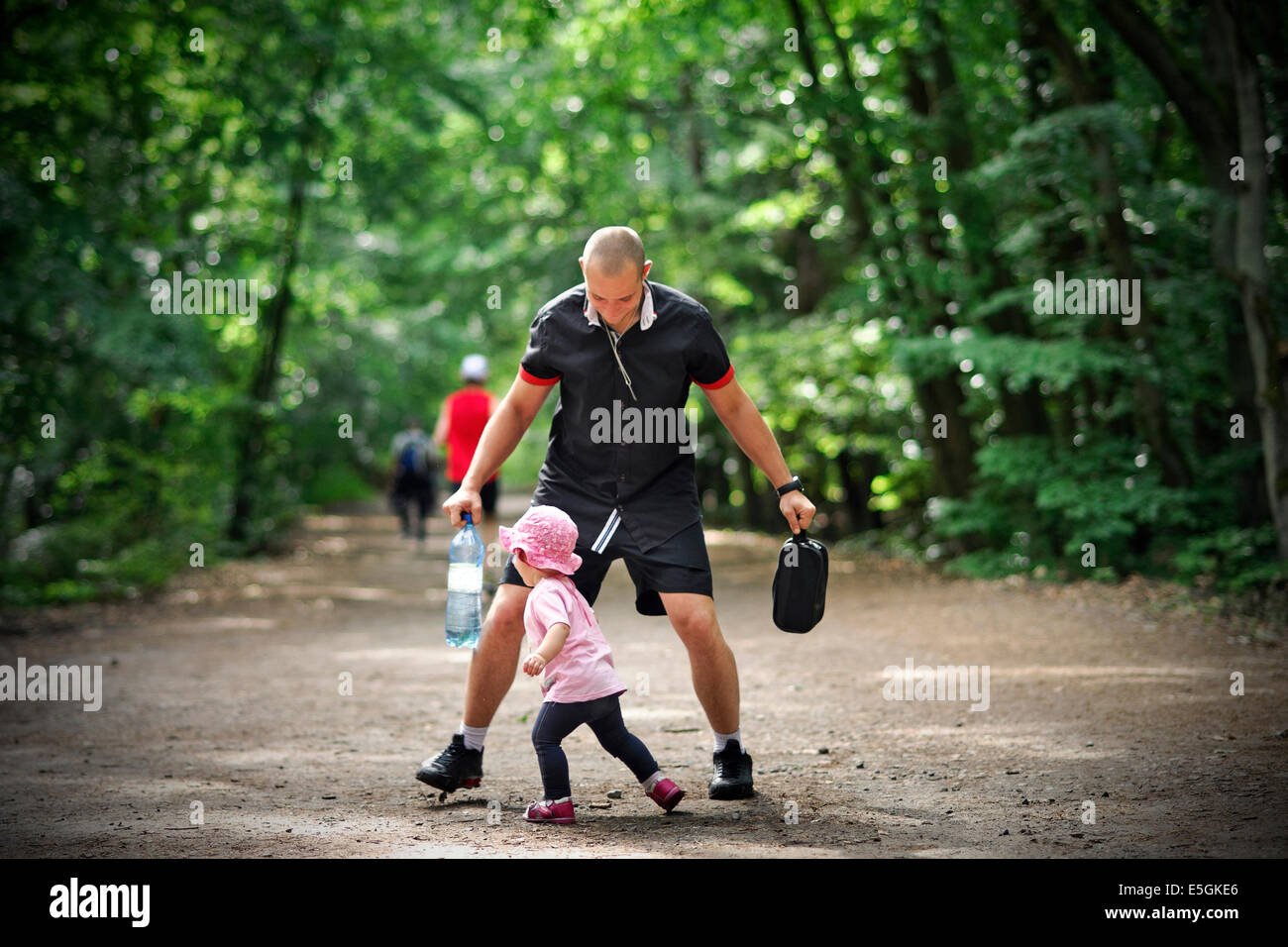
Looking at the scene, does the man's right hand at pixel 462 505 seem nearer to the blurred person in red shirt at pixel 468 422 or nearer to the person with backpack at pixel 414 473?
the blurred person in red shirt at pixel 468 422

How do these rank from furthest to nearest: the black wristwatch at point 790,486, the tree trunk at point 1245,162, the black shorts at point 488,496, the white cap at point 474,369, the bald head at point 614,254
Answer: the white cap at point 474,369
the black shorts at point 488,496
the tree trunk at point 1245,162
the black wristwatch at point 790,486
the bald head at point 614,254

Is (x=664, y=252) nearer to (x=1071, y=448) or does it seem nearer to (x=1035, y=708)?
(x=1071, y=448)

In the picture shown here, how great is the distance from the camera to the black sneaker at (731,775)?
486cm

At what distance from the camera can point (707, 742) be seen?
6.20 metres

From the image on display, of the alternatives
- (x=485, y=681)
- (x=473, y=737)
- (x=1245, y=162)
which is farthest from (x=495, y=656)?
(x=1245, y=162)

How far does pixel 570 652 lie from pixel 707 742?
6.44 feet

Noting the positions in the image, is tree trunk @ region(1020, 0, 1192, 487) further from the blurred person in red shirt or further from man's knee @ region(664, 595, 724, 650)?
man's knee @ region(664, 595, 724, 650)

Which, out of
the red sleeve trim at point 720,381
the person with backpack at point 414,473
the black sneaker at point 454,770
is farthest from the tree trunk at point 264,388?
the red sleeve trim at point 720,381

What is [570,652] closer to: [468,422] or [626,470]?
[626,470]

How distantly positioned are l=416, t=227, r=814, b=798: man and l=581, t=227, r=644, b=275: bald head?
1cm

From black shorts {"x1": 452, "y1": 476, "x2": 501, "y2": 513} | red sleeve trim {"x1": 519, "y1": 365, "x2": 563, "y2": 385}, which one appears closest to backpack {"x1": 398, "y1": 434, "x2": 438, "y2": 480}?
black shorts {"x1": 452, "y1": 476, "x2": 501, "y2": 513}

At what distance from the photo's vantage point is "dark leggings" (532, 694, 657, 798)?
14.6ft

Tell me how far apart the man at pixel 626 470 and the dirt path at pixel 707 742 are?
472mm
